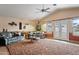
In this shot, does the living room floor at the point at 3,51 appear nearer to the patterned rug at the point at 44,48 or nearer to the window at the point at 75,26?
the patterned rug at the point at 44,48

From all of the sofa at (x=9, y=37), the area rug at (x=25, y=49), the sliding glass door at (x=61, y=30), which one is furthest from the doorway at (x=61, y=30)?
the sofa at (x=9, y=37)

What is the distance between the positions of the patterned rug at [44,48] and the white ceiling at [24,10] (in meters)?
0.68

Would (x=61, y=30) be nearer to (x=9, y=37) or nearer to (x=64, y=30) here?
(x=64, y=30)

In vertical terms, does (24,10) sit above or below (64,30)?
above

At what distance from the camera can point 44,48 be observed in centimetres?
396

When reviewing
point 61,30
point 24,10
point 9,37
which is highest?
point 24,10

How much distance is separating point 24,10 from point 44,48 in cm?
103

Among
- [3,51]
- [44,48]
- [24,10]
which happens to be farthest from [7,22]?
[44,48]

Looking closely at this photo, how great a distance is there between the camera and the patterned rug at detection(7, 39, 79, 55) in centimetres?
388
